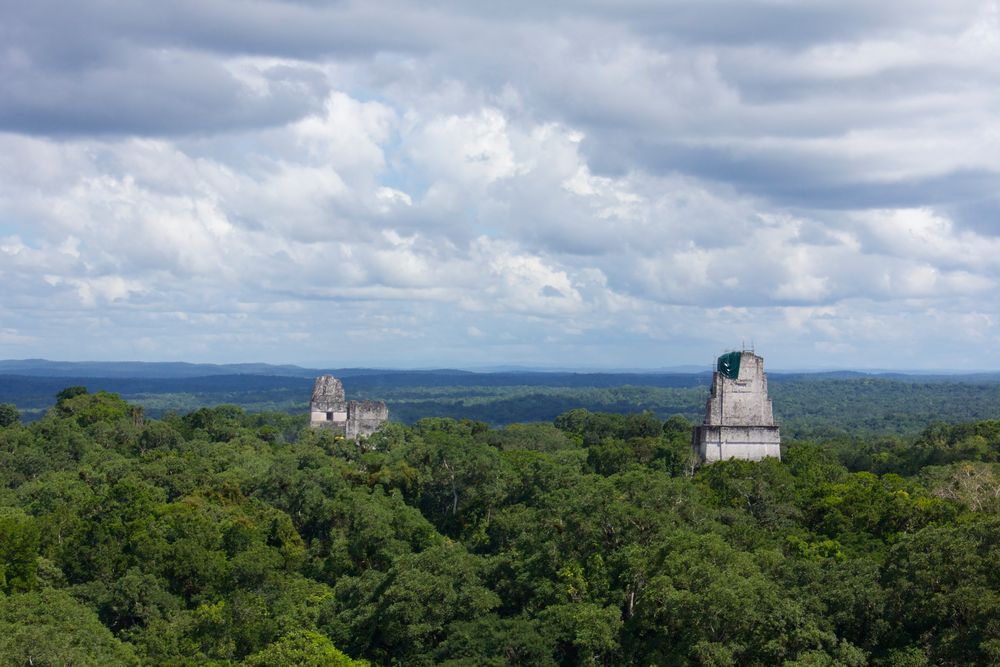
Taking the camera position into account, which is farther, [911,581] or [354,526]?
[354,526]

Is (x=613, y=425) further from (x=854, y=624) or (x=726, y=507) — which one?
(x=854, y=624)

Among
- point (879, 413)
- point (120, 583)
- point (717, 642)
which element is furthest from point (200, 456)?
point (879, 413)

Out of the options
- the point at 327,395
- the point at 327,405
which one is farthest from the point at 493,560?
the point at 327,395

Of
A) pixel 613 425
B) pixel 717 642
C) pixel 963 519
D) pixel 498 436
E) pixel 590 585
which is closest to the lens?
pixel 717 642

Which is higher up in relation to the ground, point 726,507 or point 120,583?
point 726,507

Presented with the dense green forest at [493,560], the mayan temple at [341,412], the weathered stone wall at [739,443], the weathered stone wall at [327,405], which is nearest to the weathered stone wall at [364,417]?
the mayan temple at [341,412]

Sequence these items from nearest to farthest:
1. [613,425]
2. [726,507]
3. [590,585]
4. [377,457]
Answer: [590,585] → [726,507] → [377,457] → [613,425]

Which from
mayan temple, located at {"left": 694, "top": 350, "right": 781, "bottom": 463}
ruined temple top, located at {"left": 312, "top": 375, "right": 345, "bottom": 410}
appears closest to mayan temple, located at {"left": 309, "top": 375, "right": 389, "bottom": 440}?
ruined temple top, located at {"left": 312, "top": 375, "right": 345, "bottom": 410}
